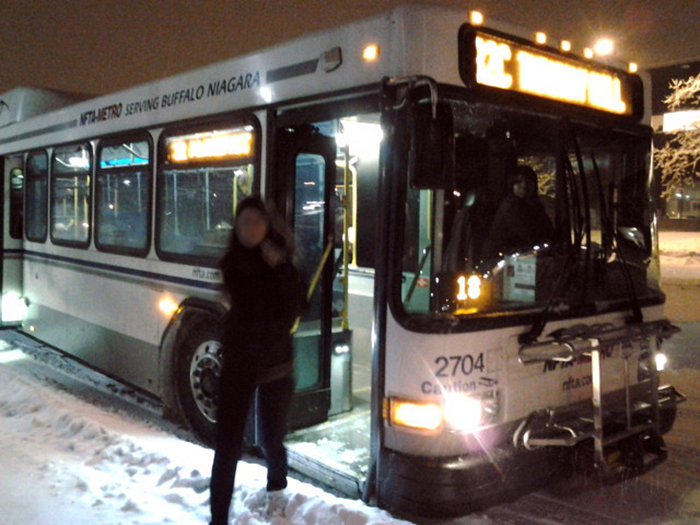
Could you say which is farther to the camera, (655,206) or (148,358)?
(148,358)

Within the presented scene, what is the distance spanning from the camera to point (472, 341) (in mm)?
3768

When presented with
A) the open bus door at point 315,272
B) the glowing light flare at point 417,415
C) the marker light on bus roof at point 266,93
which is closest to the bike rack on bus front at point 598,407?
the glowing light flare at point 417,415

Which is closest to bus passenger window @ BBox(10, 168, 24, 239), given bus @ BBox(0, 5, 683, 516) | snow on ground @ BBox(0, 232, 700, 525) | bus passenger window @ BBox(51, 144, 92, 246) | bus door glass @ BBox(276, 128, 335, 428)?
bus passenger window @ BBox(51, 144, 92, 246)

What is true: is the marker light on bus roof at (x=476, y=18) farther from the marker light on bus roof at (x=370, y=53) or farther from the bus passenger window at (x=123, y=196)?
the bus passenger window at (x=123, y=196)

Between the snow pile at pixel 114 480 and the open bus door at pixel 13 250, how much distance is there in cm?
359

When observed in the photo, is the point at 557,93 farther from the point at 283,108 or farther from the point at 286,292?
the point at 286,292

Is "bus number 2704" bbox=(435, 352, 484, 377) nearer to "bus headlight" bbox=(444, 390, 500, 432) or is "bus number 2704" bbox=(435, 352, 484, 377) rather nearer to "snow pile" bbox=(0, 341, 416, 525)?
"bus headlight" bbox=(444, 390, 500, 432)

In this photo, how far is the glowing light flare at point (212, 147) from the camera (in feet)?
16.3

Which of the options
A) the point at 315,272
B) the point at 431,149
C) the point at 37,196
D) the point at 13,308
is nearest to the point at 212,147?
the point at 315,272

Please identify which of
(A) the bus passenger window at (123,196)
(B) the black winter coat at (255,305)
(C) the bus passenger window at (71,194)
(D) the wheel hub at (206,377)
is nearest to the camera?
(B) the black winter coat at (255,305)

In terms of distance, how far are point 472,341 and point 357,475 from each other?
3.84 ft

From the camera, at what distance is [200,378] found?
17.9 feet

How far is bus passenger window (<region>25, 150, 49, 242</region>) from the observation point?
8.35 m

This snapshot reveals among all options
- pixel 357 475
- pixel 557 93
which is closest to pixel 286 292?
pixel 357 475
